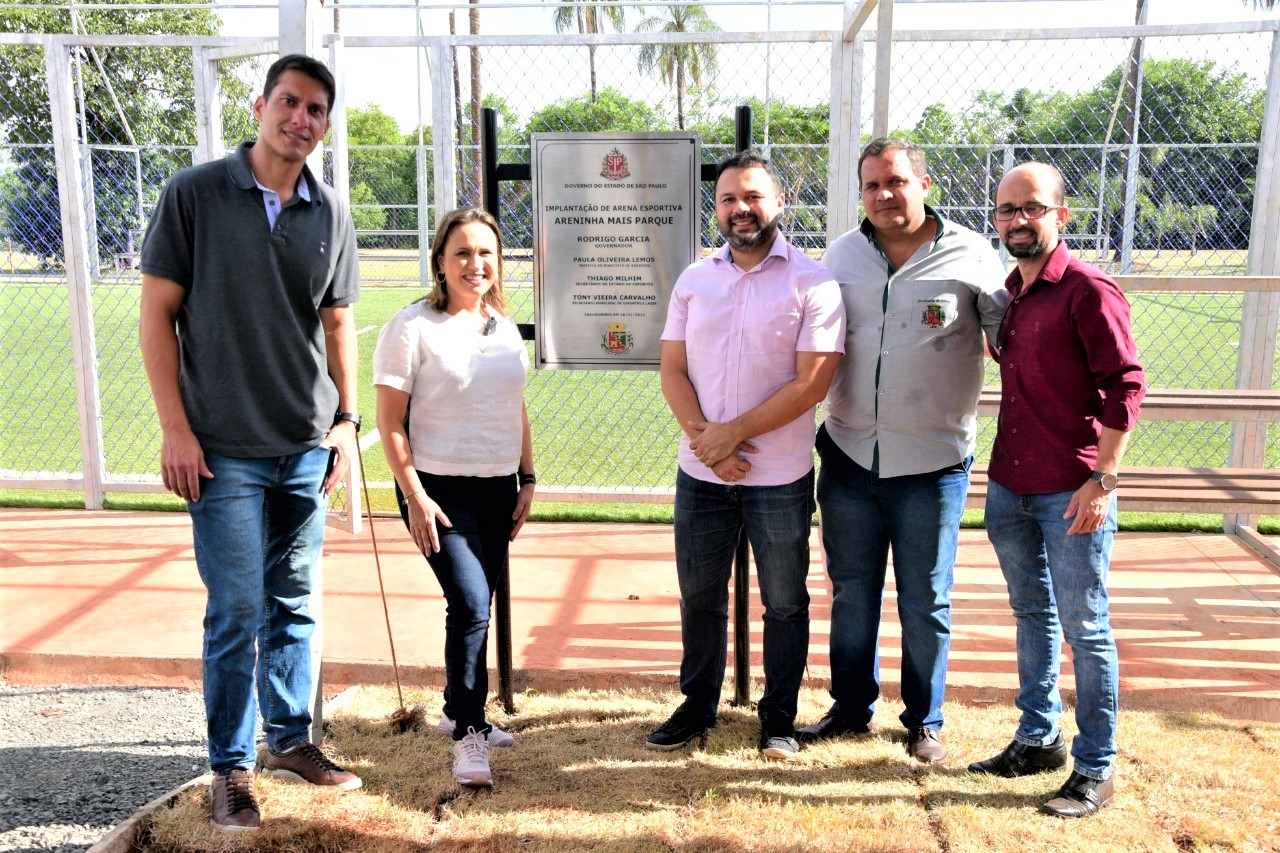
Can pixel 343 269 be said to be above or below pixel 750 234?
below

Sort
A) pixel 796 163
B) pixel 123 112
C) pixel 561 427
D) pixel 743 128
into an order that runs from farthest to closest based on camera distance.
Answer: pixel 123 112 < pixel 561 427 < pixel 796 163 < pixel 743 128

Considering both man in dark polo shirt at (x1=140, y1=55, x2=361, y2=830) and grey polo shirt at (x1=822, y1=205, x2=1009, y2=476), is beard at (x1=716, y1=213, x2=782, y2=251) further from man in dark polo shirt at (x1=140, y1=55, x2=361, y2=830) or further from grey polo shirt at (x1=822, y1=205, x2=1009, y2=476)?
man in dark polo shirt at (x1=140, y1=55, x2=361, y2=830)

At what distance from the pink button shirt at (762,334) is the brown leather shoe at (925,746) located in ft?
3.33

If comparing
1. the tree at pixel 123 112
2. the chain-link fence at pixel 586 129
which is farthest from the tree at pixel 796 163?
the tree at pixel 123 112

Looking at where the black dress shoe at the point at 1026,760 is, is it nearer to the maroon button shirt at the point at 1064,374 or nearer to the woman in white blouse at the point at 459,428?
the maroon button shirt at the point at 1064,374

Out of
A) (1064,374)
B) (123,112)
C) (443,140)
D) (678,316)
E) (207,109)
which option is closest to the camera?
(1064,374)

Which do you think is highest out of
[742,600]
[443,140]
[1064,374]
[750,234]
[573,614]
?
[443,140]

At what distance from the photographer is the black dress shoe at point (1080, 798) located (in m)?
3.21

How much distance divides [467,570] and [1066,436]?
6.27 ft

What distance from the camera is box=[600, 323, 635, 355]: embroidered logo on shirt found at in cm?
416

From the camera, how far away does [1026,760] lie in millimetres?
3492

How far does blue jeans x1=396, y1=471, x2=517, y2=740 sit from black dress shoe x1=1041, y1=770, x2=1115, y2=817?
1.84 m

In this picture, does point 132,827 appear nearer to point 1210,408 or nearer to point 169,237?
point 169,237

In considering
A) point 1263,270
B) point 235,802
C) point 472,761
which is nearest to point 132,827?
point 235,802
